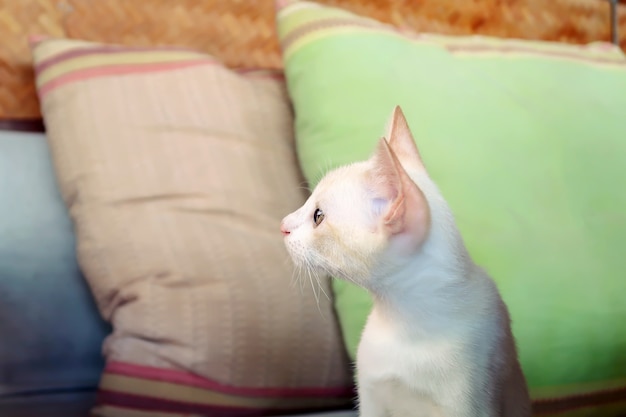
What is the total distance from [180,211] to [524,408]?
1.60 feet

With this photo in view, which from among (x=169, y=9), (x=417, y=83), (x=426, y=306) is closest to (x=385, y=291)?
(x=426, y=306)

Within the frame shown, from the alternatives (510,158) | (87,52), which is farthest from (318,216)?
(87,52)

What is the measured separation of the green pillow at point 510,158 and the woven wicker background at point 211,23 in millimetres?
178

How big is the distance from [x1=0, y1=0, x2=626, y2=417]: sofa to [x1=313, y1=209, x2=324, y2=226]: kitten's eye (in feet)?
0.73

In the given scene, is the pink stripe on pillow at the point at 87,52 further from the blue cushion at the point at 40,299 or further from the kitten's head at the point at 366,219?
the kitten's head at the point at 366,219

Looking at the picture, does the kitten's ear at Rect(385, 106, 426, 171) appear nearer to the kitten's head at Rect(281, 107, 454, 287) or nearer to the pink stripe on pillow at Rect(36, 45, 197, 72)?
the kitten's head at Rect(281, 107, 454, 287)

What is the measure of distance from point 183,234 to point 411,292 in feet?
1.20

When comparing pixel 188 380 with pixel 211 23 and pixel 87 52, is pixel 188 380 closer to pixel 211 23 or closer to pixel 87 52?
pixel 87 52

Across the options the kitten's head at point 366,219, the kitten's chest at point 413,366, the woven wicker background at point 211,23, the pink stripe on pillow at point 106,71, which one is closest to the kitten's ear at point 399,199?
A: the kitten's head at point 366,219

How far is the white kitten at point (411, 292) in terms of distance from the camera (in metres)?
0.55

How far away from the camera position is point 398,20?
1.24 meters

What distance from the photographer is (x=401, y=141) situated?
0.63 meters

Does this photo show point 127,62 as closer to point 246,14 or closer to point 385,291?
point 246,14

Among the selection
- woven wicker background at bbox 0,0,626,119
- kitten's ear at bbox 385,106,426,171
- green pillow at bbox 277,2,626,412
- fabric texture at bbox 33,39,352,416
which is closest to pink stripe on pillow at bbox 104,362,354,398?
fabric texture at bbox 33,39,352,416
